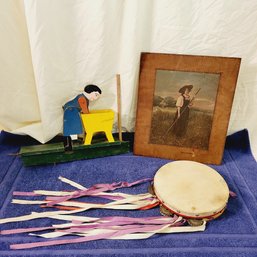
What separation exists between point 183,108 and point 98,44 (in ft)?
1.25

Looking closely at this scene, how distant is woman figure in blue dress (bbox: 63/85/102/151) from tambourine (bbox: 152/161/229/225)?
355 mm

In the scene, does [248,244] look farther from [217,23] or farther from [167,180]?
[217,23]

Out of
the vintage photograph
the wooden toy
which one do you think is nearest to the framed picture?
the vintage photograph

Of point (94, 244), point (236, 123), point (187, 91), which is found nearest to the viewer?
point (94, 244)

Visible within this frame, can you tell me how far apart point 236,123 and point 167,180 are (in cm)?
44

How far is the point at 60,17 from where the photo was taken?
2.85ft

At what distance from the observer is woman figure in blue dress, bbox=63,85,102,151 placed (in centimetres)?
97

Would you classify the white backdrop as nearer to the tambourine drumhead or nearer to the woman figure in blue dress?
the woman figure in blue dress

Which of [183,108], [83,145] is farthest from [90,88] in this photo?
[183,108]

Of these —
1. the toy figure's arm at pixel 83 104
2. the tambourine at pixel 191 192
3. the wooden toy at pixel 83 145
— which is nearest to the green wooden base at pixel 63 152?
the wooden toy at pixel 83 145

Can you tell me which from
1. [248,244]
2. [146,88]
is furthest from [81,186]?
[248,244]

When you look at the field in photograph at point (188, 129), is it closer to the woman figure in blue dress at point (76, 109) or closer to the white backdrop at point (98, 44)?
the white backdrop at point (98, 44)

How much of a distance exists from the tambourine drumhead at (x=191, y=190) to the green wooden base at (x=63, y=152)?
0.24 metres

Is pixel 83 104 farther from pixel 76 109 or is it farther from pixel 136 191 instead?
pixel 136 191
